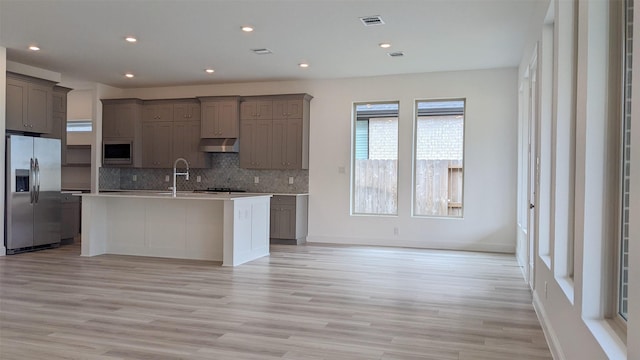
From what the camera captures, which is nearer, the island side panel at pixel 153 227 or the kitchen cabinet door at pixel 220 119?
the island side panel at pixel 153 227

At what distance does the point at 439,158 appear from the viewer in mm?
7918

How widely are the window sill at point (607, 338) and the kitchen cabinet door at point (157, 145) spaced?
792 centimetres

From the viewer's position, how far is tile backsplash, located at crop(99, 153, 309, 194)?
859cm

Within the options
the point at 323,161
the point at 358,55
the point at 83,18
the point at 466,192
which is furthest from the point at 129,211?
the point at 466,192

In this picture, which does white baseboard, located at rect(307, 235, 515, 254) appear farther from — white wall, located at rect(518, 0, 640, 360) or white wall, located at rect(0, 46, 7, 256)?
white wall, located at rect(518, 0, 640, 360)

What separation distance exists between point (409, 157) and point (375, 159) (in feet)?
2.02

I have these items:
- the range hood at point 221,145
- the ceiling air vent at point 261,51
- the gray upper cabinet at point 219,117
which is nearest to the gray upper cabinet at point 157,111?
the gray upper cabinet at point 219,117

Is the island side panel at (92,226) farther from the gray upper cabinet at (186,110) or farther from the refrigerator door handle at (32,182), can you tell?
the gray upper cabinet at (186,110)

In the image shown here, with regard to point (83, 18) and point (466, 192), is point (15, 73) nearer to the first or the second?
point (83, 18)

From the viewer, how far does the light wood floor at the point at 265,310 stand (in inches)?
124

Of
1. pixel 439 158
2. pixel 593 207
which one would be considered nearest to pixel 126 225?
pixel 439 158

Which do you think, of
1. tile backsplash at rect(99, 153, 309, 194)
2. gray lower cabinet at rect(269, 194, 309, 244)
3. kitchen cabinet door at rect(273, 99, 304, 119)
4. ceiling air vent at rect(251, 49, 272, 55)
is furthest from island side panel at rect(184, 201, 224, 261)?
kitchen cabinet door at rect(273, 99, 304, 119)

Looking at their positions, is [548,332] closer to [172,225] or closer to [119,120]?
[172,225]

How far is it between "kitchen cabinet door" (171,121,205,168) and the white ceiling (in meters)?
1.10
